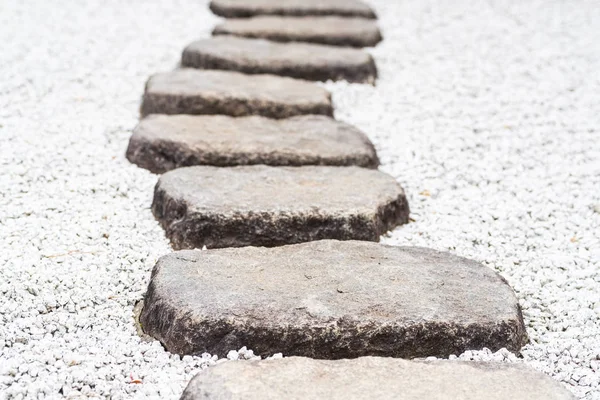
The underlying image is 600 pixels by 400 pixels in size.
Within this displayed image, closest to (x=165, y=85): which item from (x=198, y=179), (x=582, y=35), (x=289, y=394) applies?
(x=198, y=179)

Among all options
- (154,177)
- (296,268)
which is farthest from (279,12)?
(296,268)

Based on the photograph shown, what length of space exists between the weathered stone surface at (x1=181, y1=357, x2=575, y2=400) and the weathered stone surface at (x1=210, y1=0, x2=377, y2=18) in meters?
3.46

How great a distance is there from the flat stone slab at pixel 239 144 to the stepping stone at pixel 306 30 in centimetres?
134

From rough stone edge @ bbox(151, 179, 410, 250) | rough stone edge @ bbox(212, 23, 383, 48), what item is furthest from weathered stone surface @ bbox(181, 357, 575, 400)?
rough stone edge @ bbox(212, 23, 383, 48)

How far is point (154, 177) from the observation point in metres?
2.79

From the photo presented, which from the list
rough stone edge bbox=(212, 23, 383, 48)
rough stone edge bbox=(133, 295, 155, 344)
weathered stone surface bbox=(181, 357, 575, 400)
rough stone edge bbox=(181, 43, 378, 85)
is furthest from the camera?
rough stone edge bbox=(212, 23, 383, 48)

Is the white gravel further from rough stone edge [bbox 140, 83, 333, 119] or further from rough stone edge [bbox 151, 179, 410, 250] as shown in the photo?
rough stone edge [bbox 140, 83, 333, 119]

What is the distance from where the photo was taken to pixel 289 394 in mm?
1531

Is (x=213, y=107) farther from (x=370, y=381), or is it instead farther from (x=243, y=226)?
(x=370, y=381)

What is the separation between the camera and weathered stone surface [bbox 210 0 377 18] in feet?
15.6

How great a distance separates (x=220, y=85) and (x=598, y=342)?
2043 mm

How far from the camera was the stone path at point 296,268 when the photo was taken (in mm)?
1635

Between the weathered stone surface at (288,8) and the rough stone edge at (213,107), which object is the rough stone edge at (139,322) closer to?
the rough stone edge at (213,107)

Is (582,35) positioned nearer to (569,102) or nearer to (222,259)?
(569,102)
